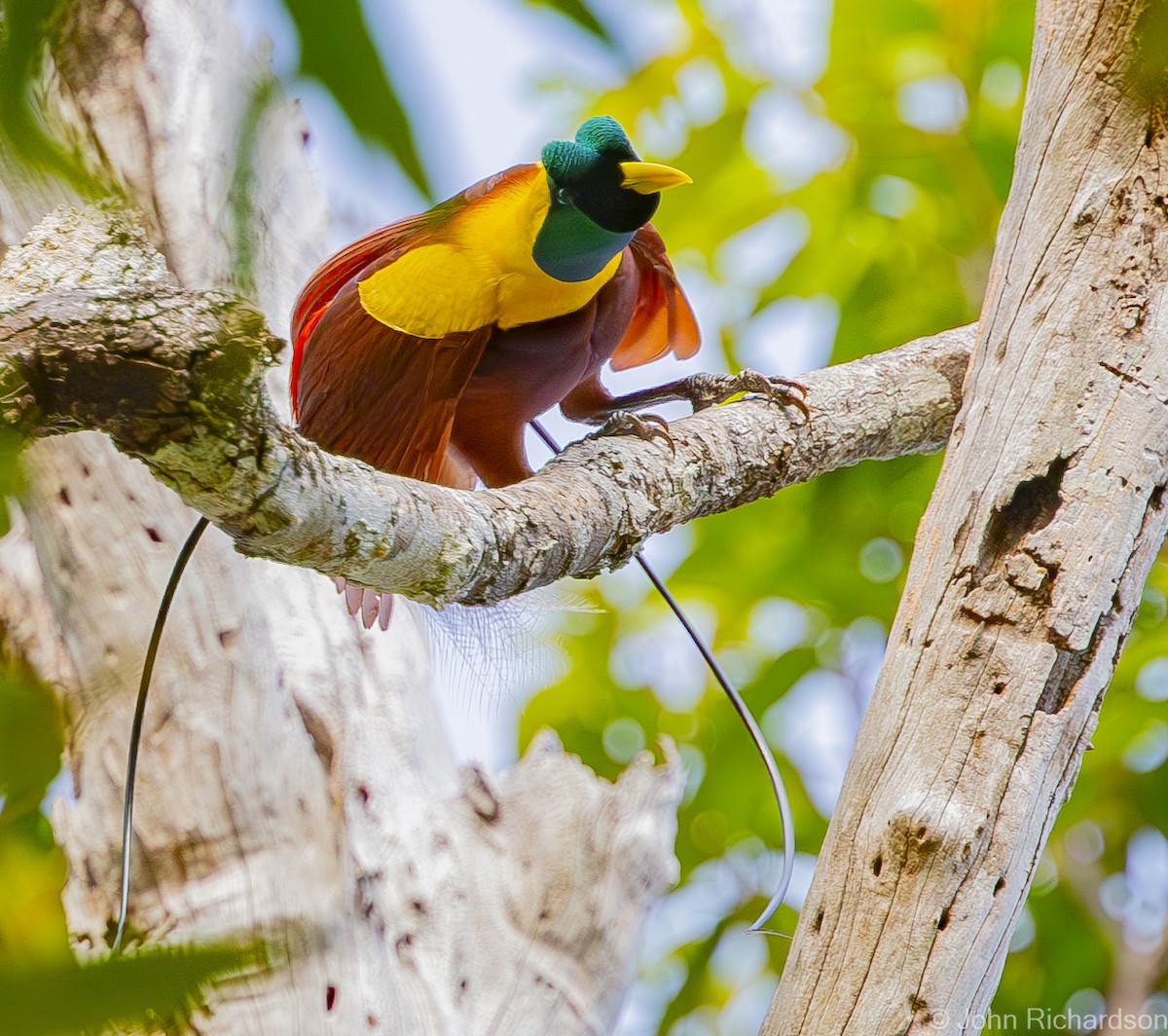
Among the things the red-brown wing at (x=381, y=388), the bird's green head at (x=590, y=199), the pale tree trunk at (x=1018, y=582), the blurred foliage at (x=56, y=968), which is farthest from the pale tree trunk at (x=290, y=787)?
the blurred foliage at (x=56, y=968)

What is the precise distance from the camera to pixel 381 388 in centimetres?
116

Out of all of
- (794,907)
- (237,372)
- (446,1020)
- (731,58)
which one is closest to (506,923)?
(446,1020)

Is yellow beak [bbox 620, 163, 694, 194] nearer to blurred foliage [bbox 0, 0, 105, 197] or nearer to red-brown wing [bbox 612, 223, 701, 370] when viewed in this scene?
red-brown wing [bbox 612, 223, 701, 370]

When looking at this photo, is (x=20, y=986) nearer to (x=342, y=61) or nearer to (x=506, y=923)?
(x=342, y=61)

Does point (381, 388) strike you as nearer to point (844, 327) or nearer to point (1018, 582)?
point (1018, 582)

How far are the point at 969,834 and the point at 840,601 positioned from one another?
1.09 m

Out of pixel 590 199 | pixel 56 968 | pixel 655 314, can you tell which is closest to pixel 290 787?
pixel 655 314

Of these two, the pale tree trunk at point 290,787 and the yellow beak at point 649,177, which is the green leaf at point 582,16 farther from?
the pale tree trunk at point 290,787

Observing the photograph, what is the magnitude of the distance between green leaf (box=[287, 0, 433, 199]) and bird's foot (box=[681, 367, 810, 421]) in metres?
1.18

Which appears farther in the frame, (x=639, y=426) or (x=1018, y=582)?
(x=639, y=426)

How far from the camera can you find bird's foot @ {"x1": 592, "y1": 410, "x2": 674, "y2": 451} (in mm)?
1246

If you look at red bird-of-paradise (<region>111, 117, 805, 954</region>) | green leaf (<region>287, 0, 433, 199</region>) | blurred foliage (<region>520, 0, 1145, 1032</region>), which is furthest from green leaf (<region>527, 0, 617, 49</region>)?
blurred foliage (<region>520, 0, 1145, 1032</region>)

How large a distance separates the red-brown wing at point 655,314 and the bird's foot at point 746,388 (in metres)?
0.09

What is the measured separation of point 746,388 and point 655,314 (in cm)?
19
